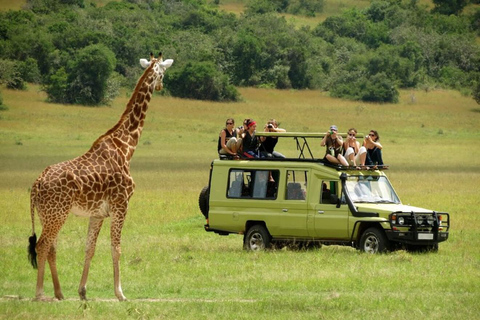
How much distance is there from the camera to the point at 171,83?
7531 centimetres

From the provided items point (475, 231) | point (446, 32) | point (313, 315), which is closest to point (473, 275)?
point (313, 315)

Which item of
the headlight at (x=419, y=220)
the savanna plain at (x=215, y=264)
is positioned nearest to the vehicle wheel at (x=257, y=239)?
the savanna plain at (x=215, y=264)

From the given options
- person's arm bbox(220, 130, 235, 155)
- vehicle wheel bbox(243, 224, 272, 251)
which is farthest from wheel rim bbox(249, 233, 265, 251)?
person's arm bbox(220, 130, 235, 155)

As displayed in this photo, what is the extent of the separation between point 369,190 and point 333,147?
955mm

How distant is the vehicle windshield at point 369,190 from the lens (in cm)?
1827

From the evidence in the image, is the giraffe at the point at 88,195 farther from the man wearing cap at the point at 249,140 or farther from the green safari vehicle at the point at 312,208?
the man wearing cap at the point at 249,140

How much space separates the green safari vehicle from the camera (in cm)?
1780

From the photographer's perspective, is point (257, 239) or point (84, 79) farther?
point (84, 79)

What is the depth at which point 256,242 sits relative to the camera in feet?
61.8

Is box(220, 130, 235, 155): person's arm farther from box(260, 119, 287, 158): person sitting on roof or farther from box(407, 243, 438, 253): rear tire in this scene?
box(407, 243, 438, 253): rear tire

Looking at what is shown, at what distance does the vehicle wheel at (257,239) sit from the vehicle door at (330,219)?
0.91 metres

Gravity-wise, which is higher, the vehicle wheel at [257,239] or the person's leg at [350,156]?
the person's leg at [350,156]

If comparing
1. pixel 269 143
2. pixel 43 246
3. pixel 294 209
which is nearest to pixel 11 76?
pixel 269 143

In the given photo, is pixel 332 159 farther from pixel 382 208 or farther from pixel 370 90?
pixel 370 90
